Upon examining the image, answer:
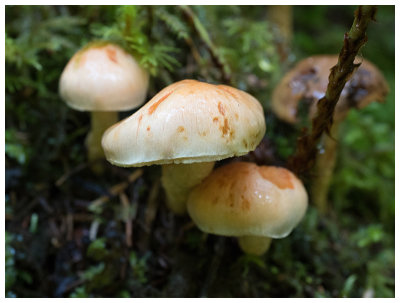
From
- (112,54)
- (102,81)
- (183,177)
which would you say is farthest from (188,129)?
(112,54)

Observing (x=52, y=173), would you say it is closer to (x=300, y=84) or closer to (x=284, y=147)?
(x=284, y=147)

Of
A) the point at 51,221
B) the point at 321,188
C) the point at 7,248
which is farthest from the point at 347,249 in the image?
the point at 7,248

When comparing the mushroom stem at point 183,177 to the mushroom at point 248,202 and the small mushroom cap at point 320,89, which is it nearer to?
the mushroom at point 248,202

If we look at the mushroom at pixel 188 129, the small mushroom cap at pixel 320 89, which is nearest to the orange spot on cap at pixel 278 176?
the mushroom at pixel 188 129

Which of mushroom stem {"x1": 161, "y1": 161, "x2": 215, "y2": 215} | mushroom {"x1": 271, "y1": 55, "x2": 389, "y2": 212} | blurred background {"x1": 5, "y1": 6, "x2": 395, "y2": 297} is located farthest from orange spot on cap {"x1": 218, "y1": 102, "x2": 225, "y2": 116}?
mushroom {"x1": 271, "y1": 55, "x2": 389, "y2": 212}

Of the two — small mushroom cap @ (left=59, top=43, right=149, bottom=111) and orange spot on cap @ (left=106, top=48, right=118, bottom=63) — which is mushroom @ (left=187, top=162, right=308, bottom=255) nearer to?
small mushroom cap @ (left=59, top=43, right=149, bottom=111)

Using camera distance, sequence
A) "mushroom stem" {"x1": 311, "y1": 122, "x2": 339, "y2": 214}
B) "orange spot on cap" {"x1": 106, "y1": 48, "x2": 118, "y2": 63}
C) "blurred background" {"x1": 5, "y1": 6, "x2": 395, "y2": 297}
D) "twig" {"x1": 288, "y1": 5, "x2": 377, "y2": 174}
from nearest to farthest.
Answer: "twig" {"x1": 288, "y1": 5, "x2": 377, "y2": 174} < "orange spot on cap" {"x1": 106, "y1": 48, "x2": 118, "y2": 63} < "blurred background" {"x1": 5, "y1": 6, "x2": 395, "y2": 297} < "mushroom stem" {"x1": 311, "y1": 122, "x2": 339, "y2": 214}
